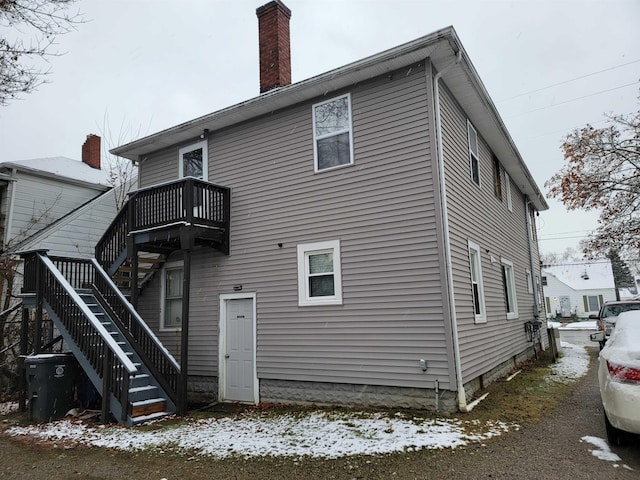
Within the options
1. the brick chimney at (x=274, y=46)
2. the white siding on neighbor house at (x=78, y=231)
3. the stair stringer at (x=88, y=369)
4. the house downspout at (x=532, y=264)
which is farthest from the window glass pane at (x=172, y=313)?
the house downspout at (x=532, y=264)

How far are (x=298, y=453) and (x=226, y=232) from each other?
543cm

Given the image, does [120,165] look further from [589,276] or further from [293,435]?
[589,276]

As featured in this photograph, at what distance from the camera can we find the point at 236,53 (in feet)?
66.1

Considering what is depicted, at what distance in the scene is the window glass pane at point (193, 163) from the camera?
10848mm

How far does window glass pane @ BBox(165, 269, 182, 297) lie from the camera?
1071 cm

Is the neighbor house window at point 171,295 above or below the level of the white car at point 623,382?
above

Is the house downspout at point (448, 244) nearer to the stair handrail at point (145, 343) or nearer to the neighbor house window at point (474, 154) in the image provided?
the neighbor house window at point (474, 154)

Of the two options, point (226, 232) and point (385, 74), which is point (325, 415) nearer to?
point (226, 232)

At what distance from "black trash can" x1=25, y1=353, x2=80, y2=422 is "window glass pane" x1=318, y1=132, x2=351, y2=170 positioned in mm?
6240

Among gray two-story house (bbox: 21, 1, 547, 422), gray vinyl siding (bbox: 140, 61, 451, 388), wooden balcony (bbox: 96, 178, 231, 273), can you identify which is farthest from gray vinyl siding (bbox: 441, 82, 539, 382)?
wooden balcony (bbox: 96, 178, 231, 273)

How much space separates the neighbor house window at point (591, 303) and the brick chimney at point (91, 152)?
43028mm

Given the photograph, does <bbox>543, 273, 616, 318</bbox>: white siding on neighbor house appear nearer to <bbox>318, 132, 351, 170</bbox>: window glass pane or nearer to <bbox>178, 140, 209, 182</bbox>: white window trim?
<bbox>318, 132, 351, 170</bbox>: window glass pane

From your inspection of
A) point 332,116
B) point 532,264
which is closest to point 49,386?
point 332,116

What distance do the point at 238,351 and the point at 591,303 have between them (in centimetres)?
4250
